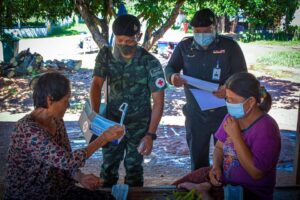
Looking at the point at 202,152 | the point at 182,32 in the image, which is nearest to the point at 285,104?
the point at 202,152

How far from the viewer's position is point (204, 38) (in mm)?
3500

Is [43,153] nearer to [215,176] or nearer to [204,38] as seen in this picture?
[215,176]

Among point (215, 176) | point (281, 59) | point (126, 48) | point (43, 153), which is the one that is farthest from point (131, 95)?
point (281, 59)

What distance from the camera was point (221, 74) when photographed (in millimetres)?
3512

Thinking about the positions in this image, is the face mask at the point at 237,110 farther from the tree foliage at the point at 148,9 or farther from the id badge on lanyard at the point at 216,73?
the tree foliage at the point at 148,9

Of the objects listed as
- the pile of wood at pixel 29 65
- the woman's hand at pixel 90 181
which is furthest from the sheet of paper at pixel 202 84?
the pile of wood at pixel 29 65

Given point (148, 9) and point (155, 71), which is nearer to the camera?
point (155, 71)

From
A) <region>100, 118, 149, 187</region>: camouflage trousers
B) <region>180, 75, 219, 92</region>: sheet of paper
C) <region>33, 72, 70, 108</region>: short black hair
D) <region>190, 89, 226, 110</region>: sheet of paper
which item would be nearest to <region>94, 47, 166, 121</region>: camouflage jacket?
<region>100, 118, 149, 187</region>: camouflage trousers

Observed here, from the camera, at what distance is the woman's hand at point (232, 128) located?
2418mm

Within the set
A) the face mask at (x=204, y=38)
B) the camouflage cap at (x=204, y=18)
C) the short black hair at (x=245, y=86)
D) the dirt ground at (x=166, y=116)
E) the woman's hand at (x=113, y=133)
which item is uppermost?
the camouflage cap at (x=204, y=18)

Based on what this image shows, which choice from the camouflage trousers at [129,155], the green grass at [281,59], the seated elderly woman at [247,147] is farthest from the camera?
the green grass at [281,59]

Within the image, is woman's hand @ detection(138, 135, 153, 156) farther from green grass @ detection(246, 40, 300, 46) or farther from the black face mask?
green grass @ detection(246, 40, 300, 46)

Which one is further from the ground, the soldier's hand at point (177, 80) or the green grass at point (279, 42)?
the green grass at point (279, 42)

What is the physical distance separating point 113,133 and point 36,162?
0.49 m
